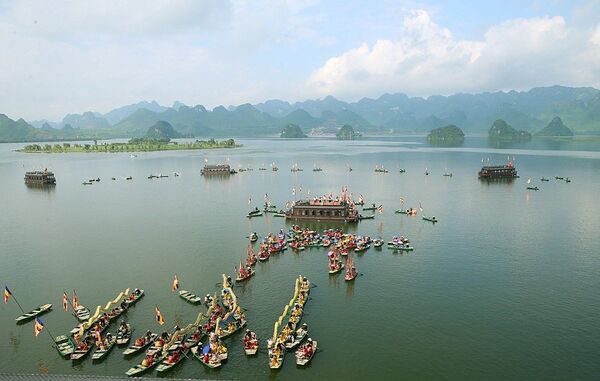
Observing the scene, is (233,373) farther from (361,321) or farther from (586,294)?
(586,294)

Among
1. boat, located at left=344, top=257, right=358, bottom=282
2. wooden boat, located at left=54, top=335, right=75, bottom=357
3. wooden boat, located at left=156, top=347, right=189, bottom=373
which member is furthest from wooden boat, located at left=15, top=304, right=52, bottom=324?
boat, located at left=344, top=257, right=358, bottom=282

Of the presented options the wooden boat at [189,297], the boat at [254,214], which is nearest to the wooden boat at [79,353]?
the wooden boat at [189,297]

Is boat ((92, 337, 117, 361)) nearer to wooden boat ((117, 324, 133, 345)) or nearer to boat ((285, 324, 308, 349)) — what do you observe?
wooden boat ((117, 324, 133, 345))

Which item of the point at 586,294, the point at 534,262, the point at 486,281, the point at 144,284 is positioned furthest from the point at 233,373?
the point at 534,262

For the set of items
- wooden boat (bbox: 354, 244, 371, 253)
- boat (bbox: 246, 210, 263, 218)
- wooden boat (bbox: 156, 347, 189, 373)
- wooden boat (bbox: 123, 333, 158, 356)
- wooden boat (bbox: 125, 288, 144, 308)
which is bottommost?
wooden boat (bbox: 156, 347, 189, 373)

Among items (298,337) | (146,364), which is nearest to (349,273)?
(298,337)

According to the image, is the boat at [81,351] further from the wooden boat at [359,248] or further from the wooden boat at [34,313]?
the wooden boat at [359,248]

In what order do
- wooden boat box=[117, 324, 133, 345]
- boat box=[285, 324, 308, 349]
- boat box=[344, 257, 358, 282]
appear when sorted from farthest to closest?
boat box=[344, 257, 358, 282] < wooden boat box=[117, 324, 133, 345] < boat box=[285, 324, 308, 349]
